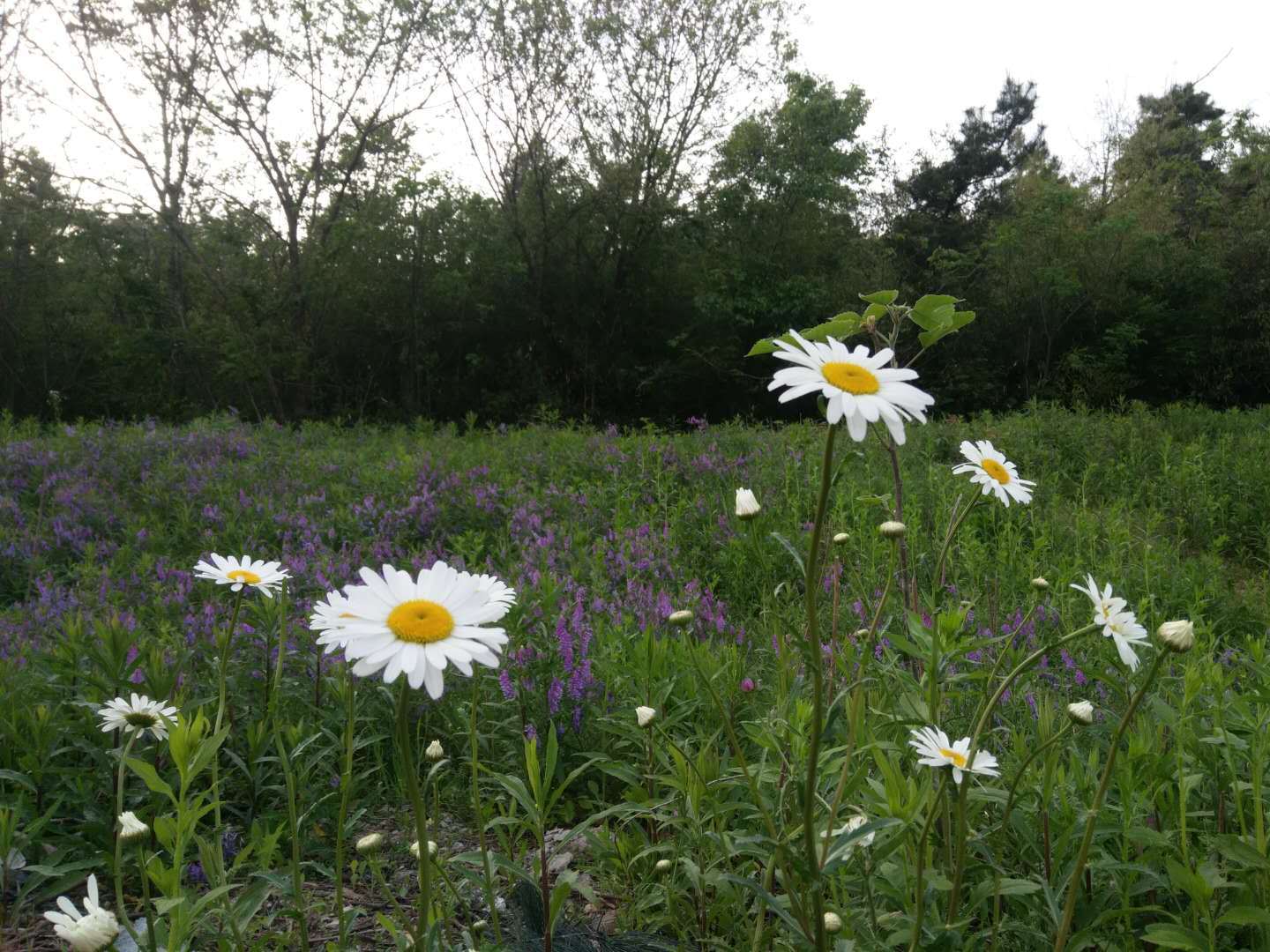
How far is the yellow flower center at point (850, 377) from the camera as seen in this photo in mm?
830

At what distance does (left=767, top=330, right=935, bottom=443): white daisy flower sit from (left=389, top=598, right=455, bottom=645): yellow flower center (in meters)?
0.39

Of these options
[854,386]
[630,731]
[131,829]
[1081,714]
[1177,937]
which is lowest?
[630,731]

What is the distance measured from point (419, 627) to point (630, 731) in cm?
115

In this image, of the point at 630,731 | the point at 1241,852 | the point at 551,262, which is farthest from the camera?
the point at 551,262

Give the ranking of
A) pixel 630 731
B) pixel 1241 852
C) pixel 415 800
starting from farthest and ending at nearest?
pixel 630 731, pixel 1241 852, pixel 415 800

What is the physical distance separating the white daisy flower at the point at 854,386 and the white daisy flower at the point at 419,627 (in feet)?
1.19

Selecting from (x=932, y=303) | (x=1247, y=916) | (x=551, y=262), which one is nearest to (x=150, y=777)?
(x=932, y=303)

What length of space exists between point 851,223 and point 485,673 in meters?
16.0

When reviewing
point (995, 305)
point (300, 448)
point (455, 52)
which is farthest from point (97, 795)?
point (995, 305)

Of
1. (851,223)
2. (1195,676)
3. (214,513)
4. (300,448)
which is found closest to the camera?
(1195,676)

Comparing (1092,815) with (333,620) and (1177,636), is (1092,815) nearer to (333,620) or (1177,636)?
(1177,636)

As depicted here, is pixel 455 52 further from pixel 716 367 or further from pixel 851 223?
pixel 851 223

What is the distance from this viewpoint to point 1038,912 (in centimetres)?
127

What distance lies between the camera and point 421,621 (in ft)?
2.68
